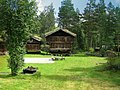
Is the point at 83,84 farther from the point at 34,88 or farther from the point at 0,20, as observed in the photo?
the point at 0,20

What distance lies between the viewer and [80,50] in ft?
249

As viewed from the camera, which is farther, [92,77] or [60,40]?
[60,40]

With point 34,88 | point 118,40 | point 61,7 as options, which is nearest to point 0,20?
point 34,88

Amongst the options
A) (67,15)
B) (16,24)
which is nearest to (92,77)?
(16,24)

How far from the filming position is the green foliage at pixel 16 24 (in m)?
22.2

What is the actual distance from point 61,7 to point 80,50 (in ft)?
82.7

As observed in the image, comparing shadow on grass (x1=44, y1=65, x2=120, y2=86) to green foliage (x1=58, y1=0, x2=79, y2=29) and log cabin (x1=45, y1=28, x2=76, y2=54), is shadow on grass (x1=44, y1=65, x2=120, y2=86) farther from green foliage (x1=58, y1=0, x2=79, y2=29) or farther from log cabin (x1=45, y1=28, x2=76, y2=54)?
green foliage (x1=58, y1=0, x2=79, y2=29)

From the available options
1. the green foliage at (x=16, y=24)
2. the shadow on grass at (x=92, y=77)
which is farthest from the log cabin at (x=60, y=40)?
the green foliage at (x=16, y=24)

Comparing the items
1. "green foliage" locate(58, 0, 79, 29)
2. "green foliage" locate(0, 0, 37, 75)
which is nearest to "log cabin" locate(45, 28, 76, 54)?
"green foliage" locate(58, 0, 79, 29)

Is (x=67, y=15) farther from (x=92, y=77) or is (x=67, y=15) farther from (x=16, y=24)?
(x=16, y=24)

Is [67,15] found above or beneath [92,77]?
above

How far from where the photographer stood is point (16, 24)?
73.5ft

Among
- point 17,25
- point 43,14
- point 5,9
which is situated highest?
point 43,14

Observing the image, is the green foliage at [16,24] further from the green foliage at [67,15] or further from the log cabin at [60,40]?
the green foliage at [67,15]
